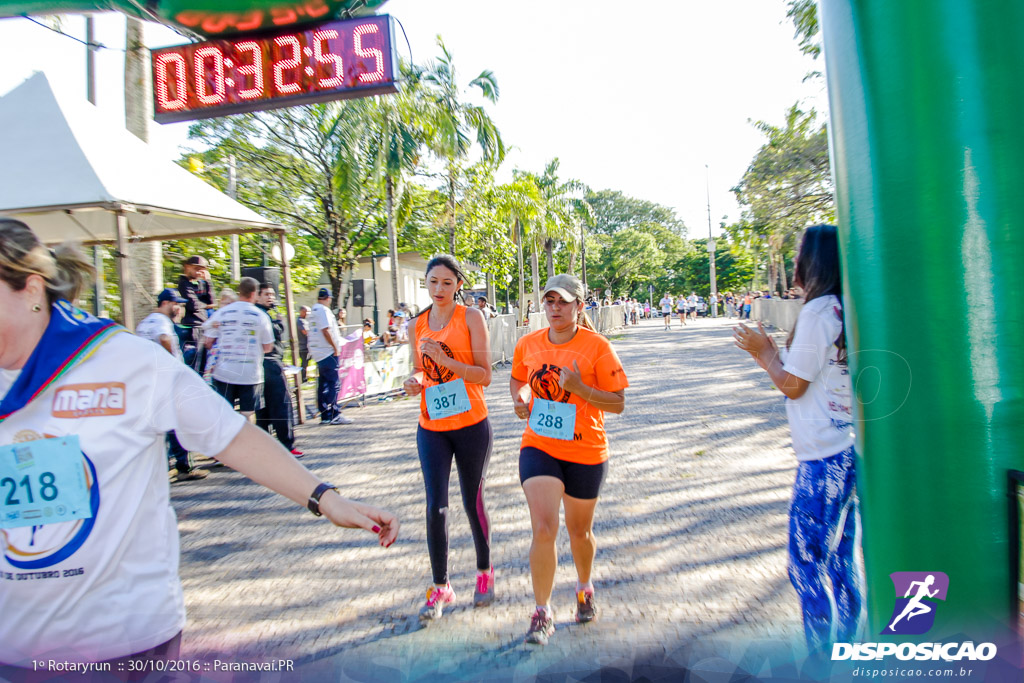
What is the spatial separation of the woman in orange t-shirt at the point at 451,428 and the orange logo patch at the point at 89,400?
212 cm

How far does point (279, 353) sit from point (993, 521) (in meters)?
7.44

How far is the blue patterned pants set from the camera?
2.35m

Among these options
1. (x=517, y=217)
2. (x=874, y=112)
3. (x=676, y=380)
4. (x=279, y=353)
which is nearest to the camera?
(x=874, y=112)

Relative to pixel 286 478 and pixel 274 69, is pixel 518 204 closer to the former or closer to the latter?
pixel 274 69

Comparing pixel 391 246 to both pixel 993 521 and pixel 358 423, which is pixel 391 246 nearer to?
pixel 358 423

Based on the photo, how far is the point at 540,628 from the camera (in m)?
3.21

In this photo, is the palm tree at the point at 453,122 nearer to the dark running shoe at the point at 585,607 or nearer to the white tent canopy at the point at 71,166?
the white tent canopy at the point at 71,166

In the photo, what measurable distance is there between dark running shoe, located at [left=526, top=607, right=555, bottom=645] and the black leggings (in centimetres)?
55

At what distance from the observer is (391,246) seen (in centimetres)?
1897

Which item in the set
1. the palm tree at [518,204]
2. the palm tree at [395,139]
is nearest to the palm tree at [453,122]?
the palm tree at [395,139]

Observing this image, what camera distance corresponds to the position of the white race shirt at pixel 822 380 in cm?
242

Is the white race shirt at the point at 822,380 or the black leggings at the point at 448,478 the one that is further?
the black leggings at the point at 448,478

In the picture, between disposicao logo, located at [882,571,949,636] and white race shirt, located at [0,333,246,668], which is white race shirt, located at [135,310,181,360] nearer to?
white race shirt, located at [0,333,246,668]

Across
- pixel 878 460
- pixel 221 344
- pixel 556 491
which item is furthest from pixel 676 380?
pixel 878 460
